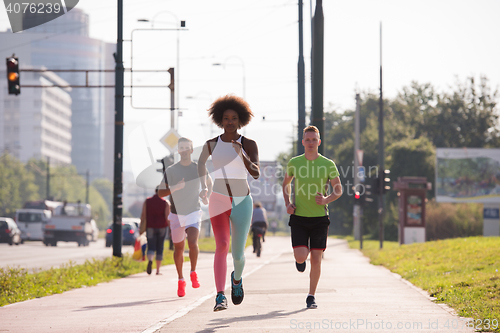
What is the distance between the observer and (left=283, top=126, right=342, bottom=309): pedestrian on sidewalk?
842 centimetres

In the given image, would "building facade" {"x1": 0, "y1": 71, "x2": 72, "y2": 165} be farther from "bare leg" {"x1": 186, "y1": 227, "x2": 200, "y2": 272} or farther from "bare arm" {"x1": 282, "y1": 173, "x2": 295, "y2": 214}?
"bare arm" {"x1": 282, "y1": 173, "x2": 295, "y2": 214}

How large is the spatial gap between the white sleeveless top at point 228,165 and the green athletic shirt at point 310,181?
1.32 m

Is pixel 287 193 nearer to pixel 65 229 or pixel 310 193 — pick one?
pixel 310 193

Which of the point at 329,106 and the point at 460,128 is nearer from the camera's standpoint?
the point at 460,128

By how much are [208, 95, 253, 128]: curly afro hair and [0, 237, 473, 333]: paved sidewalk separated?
2077mm

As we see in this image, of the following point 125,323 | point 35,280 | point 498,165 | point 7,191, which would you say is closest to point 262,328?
point 125,323

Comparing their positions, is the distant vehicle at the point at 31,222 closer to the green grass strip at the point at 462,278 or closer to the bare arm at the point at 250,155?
the green grass strip at the point at 462,278

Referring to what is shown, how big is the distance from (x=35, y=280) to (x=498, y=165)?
40.0m

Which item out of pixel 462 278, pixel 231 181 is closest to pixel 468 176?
pixel 462 278

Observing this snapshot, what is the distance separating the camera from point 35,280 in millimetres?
12922

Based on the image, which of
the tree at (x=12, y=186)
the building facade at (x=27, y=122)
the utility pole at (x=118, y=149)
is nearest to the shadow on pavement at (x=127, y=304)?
the utility pole at (x=118, y=149)

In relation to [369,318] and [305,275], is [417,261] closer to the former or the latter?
[305,275]

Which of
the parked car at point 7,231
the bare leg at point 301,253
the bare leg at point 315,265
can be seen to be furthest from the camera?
the parked car at point 7,231

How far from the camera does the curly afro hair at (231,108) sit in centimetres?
755
